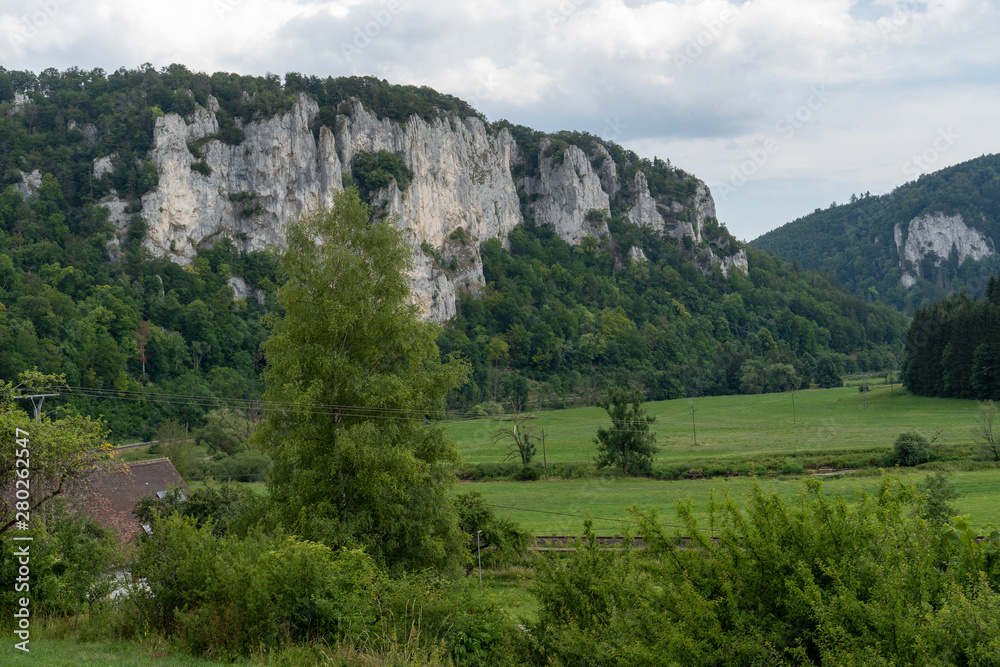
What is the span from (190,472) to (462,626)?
146 ft

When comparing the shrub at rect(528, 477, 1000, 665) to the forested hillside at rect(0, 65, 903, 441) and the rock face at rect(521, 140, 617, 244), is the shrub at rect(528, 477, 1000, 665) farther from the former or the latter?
the rock face at rect(521, 140, 617, 244)

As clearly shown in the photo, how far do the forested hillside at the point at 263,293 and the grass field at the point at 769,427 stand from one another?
2009cm

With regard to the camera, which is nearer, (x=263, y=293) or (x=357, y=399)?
(x=357, y=399)

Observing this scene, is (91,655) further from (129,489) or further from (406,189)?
(406,189)

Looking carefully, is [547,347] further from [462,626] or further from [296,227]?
[462,626]

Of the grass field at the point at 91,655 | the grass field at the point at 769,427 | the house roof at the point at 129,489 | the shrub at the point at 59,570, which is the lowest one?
the grass field at the point at 769,427

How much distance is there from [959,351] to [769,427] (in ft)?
72.9

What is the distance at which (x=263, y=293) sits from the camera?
330 ft

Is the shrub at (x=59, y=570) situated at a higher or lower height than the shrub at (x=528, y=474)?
higher

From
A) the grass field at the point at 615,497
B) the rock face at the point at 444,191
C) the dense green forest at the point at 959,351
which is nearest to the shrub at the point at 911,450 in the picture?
the grass field at the point at 615,497

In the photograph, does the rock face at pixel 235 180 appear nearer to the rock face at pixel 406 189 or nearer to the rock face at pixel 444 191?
the rock face at pixel 406 189

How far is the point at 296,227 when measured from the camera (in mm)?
18484

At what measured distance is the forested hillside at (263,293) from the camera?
73.8 m

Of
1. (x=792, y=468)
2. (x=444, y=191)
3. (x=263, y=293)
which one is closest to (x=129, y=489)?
(x=792, y=468)
